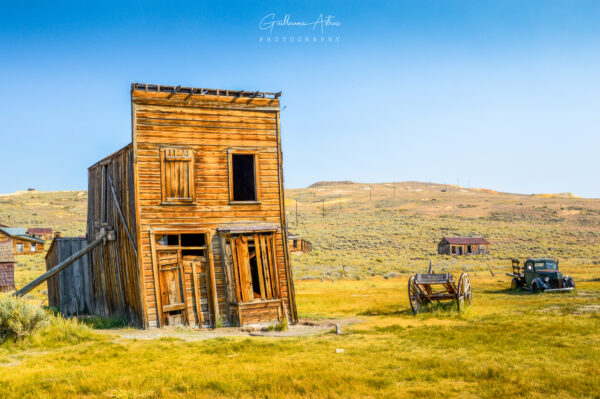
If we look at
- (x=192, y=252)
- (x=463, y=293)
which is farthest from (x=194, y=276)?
(x=463, y=293)

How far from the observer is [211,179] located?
16.5 meters

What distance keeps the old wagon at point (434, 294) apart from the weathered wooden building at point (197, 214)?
433 centimetres

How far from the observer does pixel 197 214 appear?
16203 millimetres

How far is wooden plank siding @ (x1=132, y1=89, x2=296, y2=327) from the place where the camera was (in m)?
15.7

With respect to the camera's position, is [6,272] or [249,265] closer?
[249,265]

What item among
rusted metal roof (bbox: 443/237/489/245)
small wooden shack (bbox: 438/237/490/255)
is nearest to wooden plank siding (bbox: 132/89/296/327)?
small wooden shack (bbox: 438/237/490/255)

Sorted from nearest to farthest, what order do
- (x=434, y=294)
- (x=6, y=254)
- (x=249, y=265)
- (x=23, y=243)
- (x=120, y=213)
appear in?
1. (x=249, y=265)
2. (x=120, y=213)
3. (x=434, y=294)
4. (x=6, y=254)
5. (x=23, y=243)

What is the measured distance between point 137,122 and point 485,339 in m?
11.1

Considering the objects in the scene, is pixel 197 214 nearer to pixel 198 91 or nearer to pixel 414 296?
pixel 198 91

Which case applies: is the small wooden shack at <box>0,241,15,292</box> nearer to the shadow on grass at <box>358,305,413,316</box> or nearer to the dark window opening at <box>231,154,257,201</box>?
the dark window opening at <box>231,154,257,201</box>

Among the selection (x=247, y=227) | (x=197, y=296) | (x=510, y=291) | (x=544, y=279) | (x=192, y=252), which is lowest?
(x=510, y=291)

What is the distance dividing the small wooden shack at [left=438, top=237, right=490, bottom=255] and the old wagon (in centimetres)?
3963

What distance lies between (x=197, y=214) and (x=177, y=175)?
51.6 inches

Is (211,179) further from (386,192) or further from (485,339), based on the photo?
(386,192)
